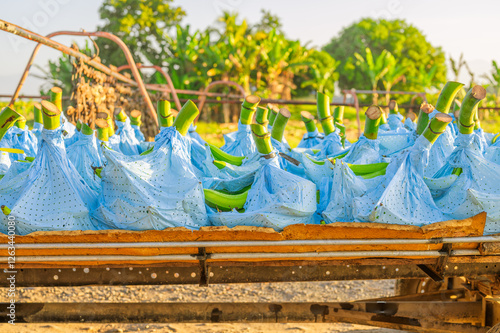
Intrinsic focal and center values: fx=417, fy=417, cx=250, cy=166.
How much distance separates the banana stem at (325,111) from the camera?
9.82 feet

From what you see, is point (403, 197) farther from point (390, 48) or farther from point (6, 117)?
point (390, 48)

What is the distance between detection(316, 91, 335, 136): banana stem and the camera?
9.82 feet

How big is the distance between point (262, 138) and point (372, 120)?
0.72 metres

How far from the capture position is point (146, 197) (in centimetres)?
197

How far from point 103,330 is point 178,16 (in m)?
20.4

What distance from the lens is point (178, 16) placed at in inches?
847

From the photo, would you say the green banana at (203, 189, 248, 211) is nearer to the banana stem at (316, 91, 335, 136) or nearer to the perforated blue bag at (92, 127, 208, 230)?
the perforated blue bag at (92, 127, 208, 230)

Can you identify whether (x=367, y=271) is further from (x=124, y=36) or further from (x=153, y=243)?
(x=124, y=36)

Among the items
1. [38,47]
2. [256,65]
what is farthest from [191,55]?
[38,47]

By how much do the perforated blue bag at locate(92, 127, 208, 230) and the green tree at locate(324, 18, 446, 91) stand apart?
22386mm

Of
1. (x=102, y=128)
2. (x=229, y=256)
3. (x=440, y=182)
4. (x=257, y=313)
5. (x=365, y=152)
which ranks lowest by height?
(x=257, y=313)

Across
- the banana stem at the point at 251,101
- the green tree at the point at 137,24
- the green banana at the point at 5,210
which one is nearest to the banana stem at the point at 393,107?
the banana stem at the point at 251,101

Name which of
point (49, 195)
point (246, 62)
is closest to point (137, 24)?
point (246, 62)

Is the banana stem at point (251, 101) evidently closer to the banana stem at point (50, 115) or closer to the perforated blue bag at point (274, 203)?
the perforated blue bag at point (274, 203)
